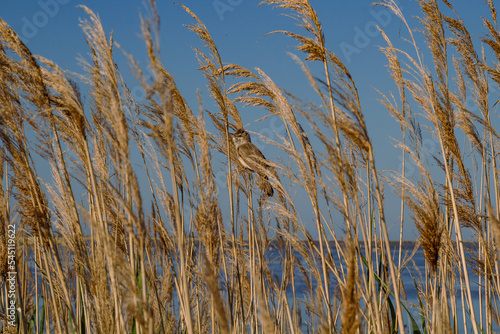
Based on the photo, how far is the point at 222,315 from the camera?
1443 millimetres

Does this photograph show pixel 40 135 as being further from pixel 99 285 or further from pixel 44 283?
pixel 44 283

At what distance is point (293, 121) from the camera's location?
283 centimetres

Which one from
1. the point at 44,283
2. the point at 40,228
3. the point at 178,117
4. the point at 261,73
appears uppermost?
the point at 261,73

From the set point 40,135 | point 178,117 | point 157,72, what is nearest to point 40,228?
point 40,135

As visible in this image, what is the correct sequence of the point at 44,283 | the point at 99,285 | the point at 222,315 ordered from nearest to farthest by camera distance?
the point at 222,315 → the point at 99,285 → the point at 44,283

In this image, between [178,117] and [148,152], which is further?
[178,117]

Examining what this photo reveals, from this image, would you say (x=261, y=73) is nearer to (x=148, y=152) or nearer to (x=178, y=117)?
(x=178, y=117)

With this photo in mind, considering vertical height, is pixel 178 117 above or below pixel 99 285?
above

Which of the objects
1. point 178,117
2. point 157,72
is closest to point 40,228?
point 178,117

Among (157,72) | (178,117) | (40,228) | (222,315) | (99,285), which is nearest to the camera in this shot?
(222,315)

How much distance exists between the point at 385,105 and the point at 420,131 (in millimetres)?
396

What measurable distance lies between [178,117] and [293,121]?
33.1 inches

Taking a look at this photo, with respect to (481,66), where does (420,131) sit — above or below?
below

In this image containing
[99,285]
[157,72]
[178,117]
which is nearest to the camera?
[157,72]
